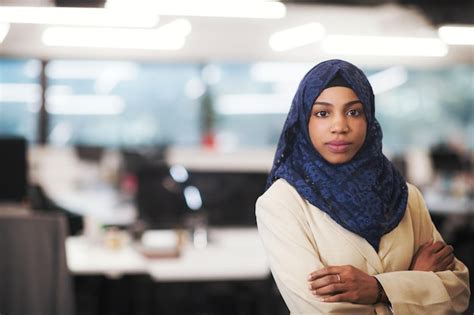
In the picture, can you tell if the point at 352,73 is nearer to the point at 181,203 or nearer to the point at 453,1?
the point at 181,203

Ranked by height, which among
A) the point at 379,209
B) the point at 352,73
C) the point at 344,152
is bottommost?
the point at 379,209

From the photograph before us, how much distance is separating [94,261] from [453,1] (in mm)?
3472

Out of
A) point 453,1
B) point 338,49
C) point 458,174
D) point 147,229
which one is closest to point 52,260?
point 147,229

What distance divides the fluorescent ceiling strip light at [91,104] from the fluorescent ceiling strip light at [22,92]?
0.37m

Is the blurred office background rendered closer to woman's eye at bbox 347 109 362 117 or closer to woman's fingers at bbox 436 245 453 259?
woman's eye at bbox 347 109 362 117

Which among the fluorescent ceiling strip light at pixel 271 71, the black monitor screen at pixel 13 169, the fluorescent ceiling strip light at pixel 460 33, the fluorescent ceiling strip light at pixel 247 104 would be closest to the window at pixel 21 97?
the fluorescent ceiling strip light at pixel 247 104

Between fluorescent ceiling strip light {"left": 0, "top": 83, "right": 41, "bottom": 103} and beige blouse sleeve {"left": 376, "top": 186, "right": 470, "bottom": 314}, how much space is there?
702 centimetres

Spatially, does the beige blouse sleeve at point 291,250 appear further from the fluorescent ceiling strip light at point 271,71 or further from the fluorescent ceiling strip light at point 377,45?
the fluorescent ceiling strip light at point 271,71

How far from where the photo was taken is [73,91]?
8.27m

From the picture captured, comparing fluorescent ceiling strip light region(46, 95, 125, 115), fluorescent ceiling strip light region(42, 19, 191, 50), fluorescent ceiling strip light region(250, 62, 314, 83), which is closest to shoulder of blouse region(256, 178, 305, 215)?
fluorescent ceiling strip light region(42, 19, 191, 50)

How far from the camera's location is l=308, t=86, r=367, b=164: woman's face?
1.44m

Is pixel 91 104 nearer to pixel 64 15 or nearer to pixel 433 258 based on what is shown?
pixel 64 15

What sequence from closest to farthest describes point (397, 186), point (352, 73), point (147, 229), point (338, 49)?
point (352, 73)
point (397, 186)
point (147, 229)
point (338, 49)

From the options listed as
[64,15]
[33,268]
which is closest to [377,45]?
[64,15]
